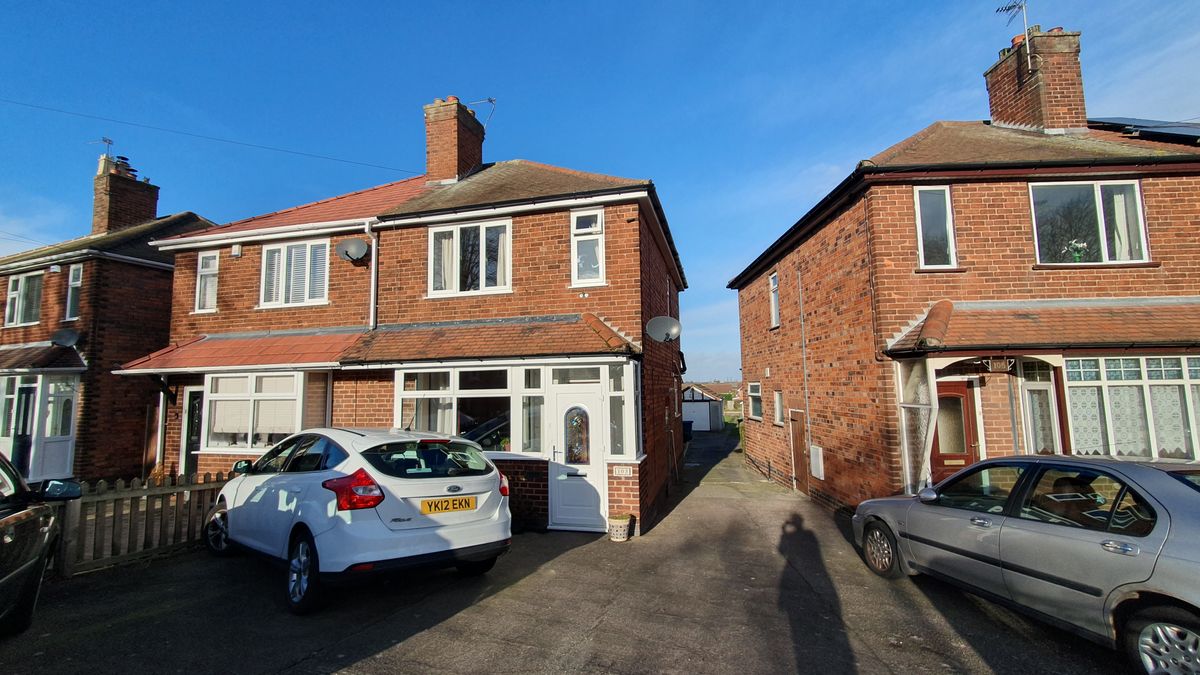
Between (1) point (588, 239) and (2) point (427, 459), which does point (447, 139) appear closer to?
(1) point (588, 239)

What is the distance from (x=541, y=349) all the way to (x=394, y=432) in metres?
2.78

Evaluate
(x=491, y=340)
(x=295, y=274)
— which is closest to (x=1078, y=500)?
(x=491, y=340)

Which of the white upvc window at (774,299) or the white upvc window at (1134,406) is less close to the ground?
the white upvc window at (774,299)

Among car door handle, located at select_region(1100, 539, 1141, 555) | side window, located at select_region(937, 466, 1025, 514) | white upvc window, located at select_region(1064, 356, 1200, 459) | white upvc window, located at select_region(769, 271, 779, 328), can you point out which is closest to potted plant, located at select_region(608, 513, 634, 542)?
side window, located at select_region(937, 466, 1025, 514)

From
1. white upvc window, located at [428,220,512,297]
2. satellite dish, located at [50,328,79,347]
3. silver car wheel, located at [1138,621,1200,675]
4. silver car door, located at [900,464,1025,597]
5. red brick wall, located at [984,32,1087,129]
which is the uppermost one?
red brick wall, located at [984,32,1087,129]

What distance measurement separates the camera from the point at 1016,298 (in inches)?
313

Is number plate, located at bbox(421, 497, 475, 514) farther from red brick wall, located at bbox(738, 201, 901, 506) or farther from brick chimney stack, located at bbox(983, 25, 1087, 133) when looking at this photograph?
brick chimney stack, located at bbox(983, 25, 1087, 133)

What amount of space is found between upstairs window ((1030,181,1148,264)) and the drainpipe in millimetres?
11033

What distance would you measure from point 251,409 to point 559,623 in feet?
26.4

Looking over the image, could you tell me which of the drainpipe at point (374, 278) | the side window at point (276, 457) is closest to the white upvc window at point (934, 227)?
the side window at point (276, 457)

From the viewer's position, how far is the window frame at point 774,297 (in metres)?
13.1

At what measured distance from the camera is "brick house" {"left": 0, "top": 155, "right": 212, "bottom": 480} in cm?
1215

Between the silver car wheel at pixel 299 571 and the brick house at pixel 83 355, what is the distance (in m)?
10.8

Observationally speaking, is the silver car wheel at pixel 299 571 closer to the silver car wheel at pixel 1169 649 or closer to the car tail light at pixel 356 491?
the car tail light at pixel 356 491
